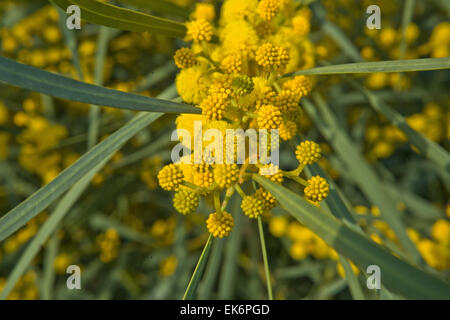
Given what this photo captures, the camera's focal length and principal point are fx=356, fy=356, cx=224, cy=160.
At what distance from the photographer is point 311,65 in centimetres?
87

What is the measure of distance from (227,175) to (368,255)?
0.25 meters

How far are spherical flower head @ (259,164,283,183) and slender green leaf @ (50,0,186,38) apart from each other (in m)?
0.35

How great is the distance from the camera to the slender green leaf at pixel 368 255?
1.30 ft

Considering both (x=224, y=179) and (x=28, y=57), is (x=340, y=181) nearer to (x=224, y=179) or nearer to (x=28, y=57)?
(x=224, y=179)

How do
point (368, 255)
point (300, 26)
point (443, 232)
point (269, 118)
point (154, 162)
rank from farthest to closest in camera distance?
1. point (154, 162)
2. point (443, 232)
3. point (300, 26)
4. point (269, 118)
5. point (368, 255)

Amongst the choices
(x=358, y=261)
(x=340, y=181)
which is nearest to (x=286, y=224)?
(x=340, y=181)

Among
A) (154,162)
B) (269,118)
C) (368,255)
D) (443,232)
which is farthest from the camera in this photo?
(154,162)

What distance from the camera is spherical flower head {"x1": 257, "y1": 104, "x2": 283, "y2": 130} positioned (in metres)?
0.59

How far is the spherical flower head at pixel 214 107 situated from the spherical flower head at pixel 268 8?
0.81 ft

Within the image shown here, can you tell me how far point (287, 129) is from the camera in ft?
2.22

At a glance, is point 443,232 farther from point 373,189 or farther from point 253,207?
point 253,207

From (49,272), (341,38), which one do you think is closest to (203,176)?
(341,38)

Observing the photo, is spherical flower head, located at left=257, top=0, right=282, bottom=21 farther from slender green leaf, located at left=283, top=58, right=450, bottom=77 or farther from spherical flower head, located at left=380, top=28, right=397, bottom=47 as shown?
spherical flower head, located at left=380, top=28, right=397, bottom=47

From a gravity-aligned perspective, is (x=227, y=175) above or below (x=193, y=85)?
below
